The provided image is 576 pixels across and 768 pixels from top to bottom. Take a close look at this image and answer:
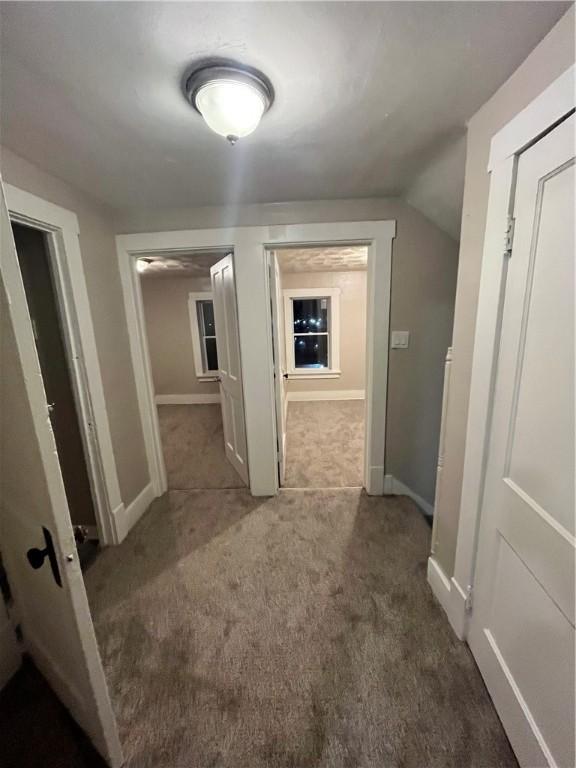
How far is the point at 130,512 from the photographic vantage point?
7.00 ft

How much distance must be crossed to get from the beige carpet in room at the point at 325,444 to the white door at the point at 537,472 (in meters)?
1.64

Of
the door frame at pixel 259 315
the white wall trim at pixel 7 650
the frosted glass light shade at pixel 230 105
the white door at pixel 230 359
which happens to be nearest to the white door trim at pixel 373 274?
the door frame at pixel 259 315

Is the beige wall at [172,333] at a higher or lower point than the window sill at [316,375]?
higher

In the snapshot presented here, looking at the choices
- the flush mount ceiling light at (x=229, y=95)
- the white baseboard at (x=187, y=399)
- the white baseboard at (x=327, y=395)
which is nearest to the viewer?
the flush mount ceiling light at (x=229, y=95)

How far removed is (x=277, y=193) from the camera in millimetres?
1843

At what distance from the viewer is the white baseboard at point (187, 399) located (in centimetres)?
522

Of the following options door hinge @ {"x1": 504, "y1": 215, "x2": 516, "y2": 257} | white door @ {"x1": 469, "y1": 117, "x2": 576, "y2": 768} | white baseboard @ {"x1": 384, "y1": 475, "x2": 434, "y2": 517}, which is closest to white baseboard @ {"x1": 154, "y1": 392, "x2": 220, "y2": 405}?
white baseboard @ {"x1": 384, "y1": 475, "x2": 434, "y2": 517}

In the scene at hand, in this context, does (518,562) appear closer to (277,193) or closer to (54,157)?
(277,193)

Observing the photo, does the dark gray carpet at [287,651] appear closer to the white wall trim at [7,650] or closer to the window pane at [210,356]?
the white wall trim at [7,650]

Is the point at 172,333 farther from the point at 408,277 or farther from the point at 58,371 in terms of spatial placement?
the point at 408,277

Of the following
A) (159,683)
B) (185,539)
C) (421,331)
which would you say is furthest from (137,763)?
(421,331)

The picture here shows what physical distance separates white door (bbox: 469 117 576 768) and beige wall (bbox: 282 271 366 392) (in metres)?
3.89

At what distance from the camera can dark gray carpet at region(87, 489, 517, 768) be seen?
1.03m

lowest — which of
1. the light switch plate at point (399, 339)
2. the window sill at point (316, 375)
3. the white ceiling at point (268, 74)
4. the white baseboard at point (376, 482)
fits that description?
the white baseboard at point (376, 482)
